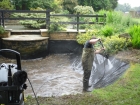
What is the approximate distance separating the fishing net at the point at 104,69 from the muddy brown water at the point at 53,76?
0.41m

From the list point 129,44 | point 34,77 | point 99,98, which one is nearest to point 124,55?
point 129,44

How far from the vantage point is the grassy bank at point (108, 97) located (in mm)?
4250

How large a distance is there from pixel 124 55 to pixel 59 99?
4600mm

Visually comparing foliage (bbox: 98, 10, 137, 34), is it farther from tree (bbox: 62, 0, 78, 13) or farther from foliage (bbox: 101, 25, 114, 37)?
→ tree (bbox: 62, 0, 78, 13)

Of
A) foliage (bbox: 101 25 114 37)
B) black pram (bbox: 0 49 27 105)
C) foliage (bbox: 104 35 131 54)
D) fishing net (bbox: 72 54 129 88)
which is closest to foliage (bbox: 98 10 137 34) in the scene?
foliage (bbox: 101 25 114 37)

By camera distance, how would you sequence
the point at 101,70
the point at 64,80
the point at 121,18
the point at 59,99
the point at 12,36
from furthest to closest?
the point at 121,18
the point at 12,36
the point at 101,70
the point at 64,80
the point at 59,99

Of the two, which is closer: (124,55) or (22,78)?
(22,78)

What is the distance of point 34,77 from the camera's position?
7574mm

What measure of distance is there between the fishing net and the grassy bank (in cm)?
115

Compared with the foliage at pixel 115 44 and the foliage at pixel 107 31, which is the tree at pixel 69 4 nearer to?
the foliage at pixel 107 31

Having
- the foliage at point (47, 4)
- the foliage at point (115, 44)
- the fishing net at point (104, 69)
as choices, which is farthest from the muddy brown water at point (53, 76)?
the foliage at point (47, 4)

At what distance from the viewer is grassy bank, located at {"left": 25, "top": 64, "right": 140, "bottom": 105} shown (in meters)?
4.25

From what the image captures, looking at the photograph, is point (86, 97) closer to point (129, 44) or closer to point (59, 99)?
point (59, 99)

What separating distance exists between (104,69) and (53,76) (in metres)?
1.76
